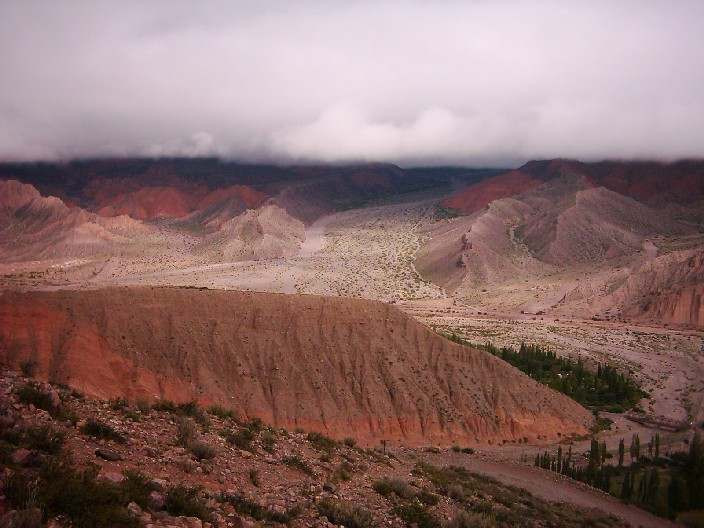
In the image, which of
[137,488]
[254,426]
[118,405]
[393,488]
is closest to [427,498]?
[393,488]

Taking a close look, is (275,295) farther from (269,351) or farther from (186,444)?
(186,444)

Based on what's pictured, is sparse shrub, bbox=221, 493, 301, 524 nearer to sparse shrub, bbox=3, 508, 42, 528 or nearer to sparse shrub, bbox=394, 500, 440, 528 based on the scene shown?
sparse shrub, bbox=394, 500, 440, 528

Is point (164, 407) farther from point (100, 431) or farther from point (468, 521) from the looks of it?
point (468, 521)

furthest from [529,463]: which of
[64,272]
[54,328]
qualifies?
[64,272]

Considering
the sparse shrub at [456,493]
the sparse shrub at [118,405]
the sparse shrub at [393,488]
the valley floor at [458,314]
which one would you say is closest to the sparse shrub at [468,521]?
the sparse shrub at [393,488]

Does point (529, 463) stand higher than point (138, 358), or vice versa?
point (138, 358)

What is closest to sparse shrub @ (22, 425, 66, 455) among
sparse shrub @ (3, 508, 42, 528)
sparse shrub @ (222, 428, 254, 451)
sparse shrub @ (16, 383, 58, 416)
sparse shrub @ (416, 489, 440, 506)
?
sparse shrub @ (16, 383, 58, 416)

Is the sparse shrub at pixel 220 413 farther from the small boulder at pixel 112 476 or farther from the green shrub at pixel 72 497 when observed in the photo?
the green shrub at pixel 72 497
